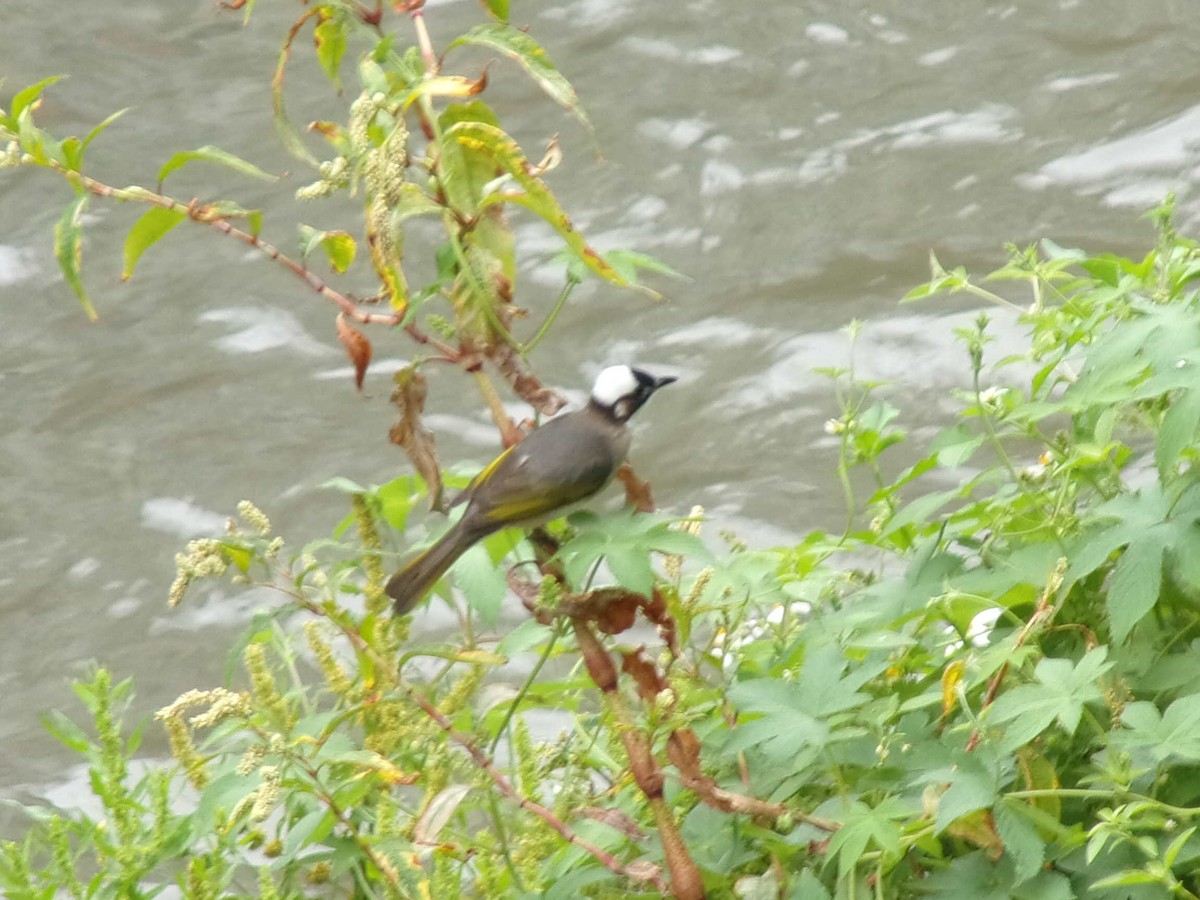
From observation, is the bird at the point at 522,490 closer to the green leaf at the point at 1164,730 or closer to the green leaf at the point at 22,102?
the green leaf at the point at 22,102

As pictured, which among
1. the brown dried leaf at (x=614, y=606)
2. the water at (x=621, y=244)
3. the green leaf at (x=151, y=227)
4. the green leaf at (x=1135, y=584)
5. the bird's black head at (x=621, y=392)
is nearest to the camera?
the green leaf at (x=1135, y=584)

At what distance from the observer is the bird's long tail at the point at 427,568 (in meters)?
2.18

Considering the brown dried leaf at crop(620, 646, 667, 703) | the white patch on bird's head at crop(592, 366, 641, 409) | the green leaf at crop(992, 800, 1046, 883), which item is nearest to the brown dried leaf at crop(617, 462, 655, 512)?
the brown dried leaf at crop(620, 646, 667, 703)

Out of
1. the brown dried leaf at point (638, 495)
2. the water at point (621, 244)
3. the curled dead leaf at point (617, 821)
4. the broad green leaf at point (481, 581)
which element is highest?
the brown dried leaf at point (638, 495)

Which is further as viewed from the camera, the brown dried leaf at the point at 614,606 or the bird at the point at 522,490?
the bird at the point at 522,490

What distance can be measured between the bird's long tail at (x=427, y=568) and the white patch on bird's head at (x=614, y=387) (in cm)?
44

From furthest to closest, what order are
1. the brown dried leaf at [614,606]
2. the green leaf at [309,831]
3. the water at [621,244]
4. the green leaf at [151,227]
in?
the water at [621,244]
the green leaf at [309,831]
the green leaf at [151,227]
the brown dried leaf at [614,606]

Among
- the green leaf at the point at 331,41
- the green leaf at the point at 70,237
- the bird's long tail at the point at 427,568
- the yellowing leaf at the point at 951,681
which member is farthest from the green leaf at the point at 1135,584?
the green leaf at the point at 70,237

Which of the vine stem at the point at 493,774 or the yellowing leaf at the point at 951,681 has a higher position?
the yellowing leaf at the point at 951,681

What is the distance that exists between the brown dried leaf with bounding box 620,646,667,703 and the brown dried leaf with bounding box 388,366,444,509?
303 mm

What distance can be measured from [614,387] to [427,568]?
21.0 inches

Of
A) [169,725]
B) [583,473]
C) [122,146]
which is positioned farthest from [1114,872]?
[122,146]

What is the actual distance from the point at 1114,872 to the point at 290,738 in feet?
3.35

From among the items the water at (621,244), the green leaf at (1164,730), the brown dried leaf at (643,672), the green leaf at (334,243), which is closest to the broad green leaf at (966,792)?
the green leaf at (1164,730)
